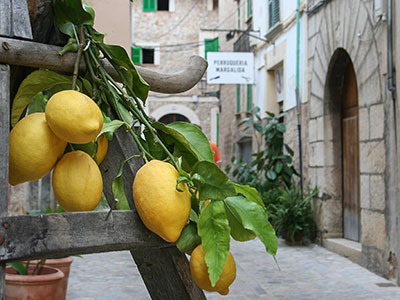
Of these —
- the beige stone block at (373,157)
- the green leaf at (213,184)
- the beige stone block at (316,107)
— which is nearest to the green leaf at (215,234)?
the green leaf at (213,184)

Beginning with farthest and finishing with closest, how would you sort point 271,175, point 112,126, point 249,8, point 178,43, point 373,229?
1. point 178,43
2. point 249,8
3. point 271,175
4. point 373,229
5. point 112,126

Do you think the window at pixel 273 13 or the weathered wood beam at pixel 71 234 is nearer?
the weathered wood beam at pixel 71 234

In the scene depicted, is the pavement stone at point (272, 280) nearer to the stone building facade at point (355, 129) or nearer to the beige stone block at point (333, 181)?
the stone building facade at point (355, 129)

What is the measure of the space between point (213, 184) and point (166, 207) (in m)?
0.08

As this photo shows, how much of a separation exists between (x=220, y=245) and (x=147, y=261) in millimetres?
285

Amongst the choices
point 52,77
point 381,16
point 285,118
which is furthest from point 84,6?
point 285,118

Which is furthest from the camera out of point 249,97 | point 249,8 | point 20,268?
point 249,8

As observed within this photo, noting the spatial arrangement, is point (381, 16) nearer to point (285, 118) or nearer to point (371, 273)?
point (371, 273)

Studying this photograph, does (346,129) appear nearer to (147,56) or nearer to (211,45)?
(211,45)

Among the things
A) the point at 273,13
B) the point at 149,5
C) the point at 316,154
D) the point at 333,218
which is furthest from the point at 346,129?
the point at 149,5

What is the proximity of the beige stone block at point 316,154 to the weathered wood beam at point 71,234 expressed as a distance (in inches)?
281

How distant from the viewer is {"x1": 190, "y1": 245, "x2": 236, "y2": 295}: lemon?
2.81ft

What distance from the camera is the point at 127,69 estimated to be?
0.98m

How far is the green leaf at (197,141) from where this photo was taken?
941 millimetres
